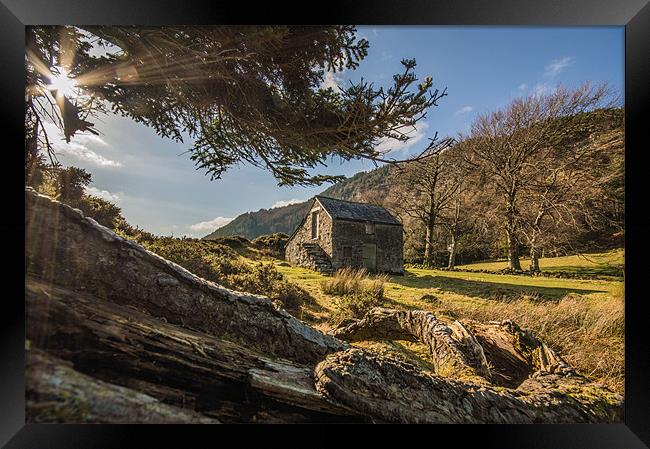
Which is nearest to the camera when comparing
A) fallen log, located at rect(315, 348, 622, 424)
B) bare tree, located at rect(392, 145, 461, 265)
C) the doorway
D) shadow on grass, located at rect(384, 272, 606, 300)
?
fallen log, located at rect(315, 348, 622, 424)

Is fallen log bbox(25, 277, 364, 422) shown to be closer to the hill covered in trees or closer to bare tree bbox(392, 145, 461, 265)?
the hill covered in trees

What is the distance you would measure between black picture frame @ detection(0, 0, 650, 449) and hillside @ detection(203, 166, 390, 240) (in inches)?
63.6

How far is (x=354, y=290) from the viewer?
299 centimetres

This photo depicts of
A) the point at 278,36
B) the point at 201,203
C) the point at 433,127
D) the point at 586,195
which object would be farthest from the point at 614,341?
the point at 201,203

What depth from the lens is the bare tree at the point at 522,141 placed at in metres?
2.50

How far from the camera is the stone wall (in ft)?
11.3

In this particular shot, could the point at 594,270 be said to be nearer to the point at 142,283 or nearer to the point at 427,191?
the point at 427,191

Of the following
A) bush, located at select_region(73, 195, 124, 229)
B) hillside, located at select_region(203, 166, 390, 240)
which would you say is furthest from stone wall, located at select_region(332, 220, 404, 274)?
bush, located at select_region(73, 195, 124, 229)

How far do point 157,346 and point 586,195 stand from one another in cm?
477
